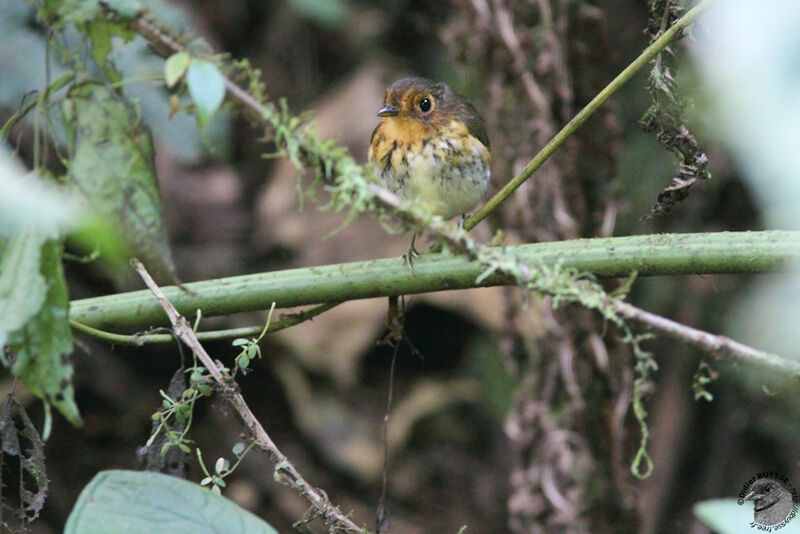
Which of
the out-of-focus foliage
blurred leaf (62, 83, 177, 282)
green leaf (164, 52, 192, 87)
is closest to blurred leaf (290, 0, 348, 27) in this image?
the out-of-focus foliage

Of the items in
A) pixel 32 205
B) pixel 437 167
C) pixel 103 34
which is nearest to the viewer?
pixel 32 205

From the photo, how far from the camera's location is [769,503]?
1.61m

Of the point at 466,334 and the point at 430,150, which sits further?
the point at 466,334

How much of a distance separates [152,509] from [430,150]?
1327mm

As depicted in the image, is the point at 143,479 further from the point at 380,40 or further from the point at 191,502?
the point at 380,40

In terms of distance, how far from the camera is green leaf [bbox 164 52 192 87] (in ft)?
3.02

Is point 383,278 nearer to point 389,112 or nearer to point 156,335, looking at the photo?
point 156,335

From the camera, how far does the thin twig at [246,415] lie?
1347 mm

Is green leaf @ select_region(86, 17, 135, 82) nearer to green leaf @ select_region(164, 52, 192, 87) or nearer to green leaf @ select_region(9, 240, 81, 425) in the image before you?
green leaf @ select_region(164, 52, 192, 87)

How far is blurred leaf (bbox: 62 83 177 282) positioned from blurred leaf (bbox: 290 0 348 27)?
279 centimetres

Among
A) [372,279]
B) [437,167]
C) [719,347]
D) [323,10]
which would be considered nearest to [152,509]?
[372,279]

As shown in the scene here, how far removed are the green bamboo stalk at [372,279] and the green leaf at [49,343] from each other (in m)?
0.35

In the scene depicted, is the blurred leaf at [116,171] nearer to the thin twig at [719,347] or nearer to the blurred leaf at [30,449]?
the blurred leaf at [30,449]

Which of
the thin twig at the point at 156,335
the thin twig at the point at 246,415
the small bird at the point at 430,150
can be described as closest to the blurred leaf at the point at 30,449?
the thin twig at the point at 156,335
